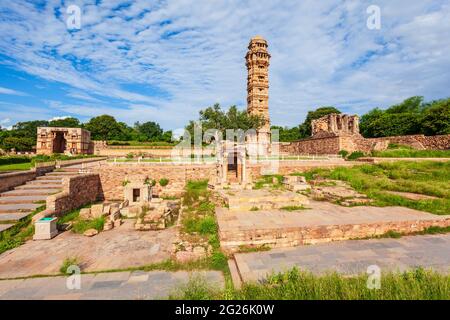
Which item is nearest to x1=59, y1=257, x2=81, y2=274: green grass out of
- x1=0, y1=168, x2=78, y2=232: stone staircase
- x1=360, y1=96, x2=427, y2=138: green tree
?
x1=0, y1=168, x2=78, y2=232: stone staircase

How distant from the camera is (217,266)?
6.95m

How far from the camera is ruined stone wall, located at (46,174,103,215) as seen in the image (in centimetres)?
1300

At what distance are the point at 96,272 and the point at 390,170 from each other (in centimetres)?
2216

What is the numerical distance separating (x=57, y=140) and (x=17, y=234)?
36.4 metres

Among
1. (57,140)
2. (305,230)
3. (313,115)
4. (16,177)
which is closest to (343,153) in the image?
(305,230)

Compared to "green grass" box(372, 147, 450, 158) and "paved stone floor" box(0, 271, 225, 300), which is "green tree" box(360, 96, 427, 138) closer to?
"green grass" box(372, 147, 450, 158)

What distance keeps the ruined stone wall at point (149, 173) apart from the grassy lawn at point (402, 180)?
10567mm

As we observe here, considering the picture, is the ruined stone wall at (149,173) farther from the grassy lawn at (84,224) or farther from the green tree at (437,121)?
the green tree at (437,121)

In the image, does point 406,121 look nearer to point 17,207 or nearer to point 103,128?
point 17,207

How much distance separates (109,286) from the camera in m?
6.03

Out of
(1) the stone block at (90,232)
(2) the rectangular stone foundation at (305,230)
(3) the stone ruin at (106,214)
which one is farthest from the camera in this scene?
(3) the stone ruin at (106,214)

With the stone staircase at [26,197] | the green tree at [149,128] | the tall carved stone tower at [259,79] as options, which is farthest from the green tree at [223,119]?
the green tree at [149,128]

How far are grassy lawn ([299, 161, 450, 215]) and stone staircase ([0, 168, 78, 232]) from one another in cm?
1908

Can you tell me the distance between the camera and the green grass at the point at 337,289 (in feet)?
14.5
